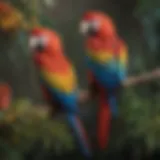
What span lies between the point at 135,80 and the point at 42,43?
0.25m

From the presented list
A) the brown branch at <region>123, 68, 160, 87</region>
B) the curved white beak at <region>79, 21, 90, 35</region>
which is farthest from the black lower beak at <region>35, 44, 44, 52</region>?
the brown branch at <region>123, 68, 160, 87</region>

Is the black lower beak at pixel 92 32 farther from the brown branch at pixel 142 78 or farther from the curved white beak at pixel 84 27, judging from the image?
the brown branch at pixel 142 78

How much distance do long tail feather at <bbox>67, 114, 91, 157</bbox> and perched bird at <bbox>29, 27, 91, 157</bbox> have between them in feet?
0.07

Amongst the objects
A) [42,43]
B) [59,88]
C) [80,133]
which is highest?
[42,43]

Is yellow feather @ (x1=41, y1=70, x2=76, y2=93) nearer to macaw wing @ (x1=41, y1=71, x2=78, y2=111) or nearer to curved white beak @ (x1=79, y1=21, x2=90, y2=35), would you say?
macaw wing @ (x1=41, y1=71, x2=78, y2=111)

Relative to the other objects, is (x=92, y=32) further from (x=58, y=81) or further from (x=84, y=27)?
(x=58, y=81)

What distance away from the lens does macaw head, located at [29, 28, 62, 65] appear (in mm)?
1305

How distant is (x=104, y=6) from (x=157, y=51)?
18 cm

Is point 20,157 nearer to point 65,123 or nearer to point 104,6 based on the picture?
point 65,123

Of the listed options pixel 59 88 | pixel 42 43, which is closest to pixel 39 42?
pixel 42 43

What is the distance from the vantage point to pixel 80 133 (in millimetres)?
1391

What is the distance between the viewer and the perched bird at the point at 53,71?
1.31 meters

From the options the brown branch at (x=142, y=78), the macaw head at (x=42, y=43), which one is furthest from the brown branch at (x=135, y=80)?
the macaw head at (x=42, y=43)

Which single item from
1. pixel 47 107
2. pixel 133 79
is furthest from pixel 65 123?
pixel 133 79
